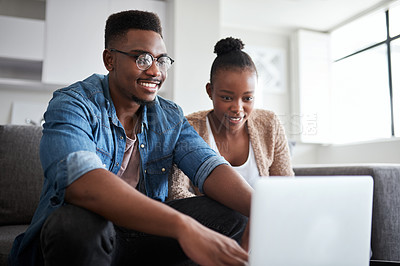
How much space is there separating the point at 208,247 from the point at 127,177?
55 centimetres

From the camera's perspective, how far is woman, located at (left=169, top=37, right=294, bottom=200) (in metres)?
1.59

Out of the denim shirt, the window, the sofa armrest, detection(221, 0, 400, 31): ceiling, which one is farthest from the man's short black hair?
the window

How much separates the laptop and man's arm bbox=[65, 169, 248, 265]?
10cm

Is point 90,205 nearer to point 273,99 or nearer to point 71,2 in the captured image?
point 71,2

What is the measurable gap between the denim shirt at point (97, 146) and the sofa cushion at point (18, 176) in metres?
0.52

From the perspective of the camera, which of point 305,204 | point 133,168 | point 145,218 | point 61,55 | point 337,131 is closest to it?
point 305,204

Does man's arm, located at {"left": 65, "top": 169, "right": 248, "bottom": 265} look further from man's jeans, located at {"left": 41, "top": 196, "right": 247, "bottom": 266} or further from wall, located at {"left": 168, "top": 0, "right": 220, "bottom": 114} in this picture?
wall, located at {"left": 168, "top": 0, "right": 220, "bottom": 114}

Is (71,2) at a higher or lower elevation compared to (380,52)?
higher

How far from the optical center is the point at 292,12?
16.0ft

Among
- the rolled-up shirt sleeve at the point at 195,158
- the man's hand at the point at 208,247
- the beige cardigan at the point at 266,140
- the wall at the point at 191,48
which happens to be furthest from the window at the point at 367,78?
the man's hand at the point at 208,247

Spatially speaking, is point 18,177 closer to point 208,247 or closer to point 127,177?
point 127,177

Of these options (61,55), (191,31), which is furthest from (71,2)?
(191,31)

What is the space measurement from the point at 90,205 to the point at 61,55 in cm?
338

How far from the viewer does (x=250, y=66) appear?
163cm
